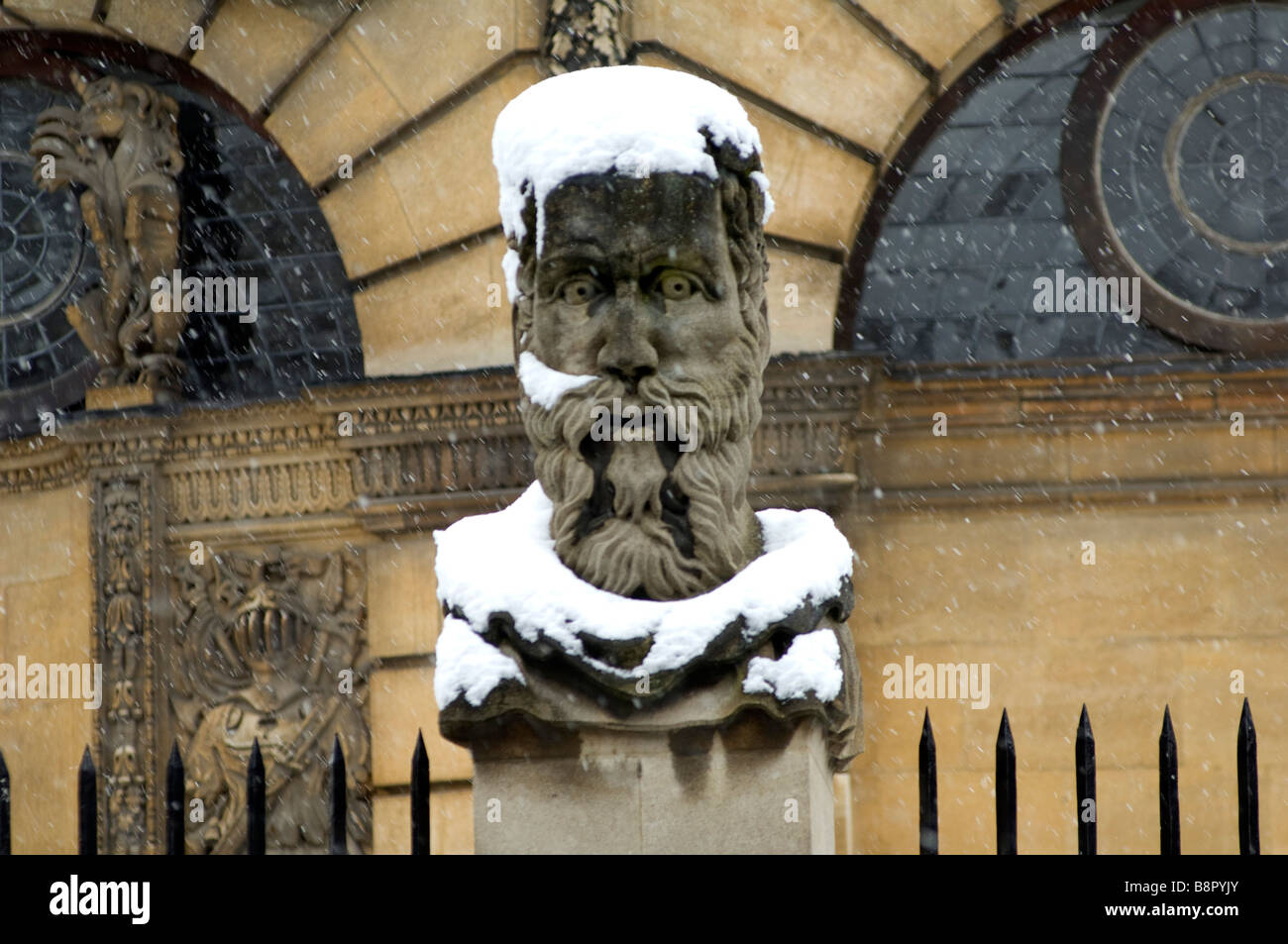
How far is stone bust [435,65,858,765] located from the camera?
5.67 m

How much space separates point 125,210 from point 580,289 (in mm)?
6291

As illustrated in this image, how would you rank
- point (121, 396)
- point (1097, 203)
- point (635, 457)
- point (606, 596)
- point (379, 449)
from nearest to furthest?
point (606, 596), point (635, 457), point (379, 449), point (1097, 203), point (121, 396)

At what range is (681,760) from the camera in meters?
5.74

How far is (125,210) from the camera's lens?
1166 cm

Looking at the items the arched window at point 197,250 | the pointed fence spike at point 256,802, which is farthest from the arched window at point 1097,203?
the pointed fence spike at point 256,802

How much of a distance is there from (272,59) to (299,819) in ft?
11.9

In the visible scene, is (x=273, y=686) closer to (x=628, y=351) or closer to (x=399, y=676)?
(x=399, y=676)

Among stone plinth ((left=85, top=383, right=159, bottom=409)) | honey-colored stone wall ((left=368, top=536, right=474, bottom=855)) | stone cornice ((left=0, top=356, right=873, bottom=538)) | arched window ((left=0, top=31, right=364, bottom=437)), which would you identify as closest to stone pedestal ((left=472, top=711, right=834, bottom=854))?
stone cornice ((left=0, top=356, right=873, bottom=538))

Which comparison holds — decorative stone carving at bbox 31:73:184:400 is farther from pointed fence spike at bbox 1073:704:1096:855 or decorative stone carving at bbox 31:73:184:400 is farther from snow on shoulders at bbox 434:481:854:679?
pointed fence spike at bbox 1073:704:1096:855

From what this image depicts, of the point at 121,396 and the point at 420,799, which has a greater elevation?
the point at 121,396

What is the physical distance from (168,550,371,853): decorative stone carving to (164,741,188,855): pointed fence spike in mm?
5256

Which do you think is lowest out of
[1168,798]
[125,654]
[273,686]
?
[1168,798]

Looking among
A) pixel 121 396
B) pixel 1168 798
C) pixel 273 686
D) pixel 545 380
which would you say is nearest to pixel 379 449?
pixel 273 686

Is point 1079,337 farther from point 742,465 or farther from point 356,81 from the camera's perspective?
point 742,465
